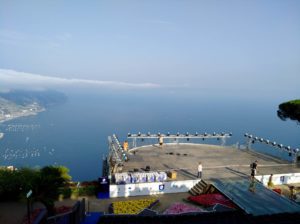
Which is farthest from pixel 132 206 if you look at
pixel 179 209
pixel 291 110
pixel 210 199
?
pixel 291 110

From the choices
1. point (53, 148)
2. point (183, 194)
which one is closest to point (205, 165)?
point (183, 194)

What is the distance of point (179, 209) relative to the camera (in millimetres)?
15828

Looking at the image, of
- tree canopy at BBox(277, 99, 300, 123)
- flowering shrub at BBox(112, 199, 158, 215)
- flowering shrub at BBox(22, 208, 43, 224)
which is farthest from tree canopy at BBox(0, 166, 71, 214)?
tree canopy at BBox(277, 99, 300, 123)

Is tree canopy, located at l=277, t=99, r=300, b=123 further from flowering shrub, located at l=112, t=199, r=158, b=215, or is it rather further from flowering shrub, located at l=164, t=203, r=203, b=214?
flowering shrub, located at l=112, t=199, r=158, b=215

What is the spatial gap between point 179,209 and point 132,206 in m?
2.66

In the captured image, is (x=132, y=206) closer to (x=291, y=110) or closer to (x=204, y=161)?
(x=204, y=161)

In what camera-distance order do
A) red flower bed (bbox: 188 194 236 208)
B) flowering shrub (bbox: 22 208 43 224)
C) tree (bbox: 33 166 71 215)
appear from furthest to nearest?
red flower bed (bbox: 188 194 236 208), flowering shrub (bbox: 22 208 43 224), tree (bbox: 33 166 71 215)

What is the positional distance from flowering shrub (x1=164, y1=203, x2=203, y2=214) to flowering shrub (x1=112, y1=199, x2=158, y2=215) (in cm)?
132

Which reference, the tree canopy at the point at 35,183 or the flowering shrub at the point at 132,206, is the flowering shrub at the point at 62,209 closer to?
the tree canopy at the point at 35,183

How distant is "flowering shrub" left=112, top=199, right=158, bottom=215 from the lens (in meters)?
15.8

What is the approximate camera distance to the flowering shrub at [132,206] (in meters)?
15.8

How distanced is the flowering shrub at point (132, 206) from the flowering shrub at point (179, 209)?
132 centimetres

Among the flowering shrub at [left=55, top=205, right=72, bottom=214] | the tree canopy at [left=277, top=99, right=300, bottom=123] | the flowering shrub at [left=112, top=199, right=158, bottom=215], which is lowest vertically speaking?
the flowering shrub at [left=112, top=199, right=158, bottom=215]

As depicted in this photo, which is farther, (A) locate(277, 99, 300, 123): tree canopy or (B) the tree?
(A) locate(277, 99, 300, 123): tree canopy
